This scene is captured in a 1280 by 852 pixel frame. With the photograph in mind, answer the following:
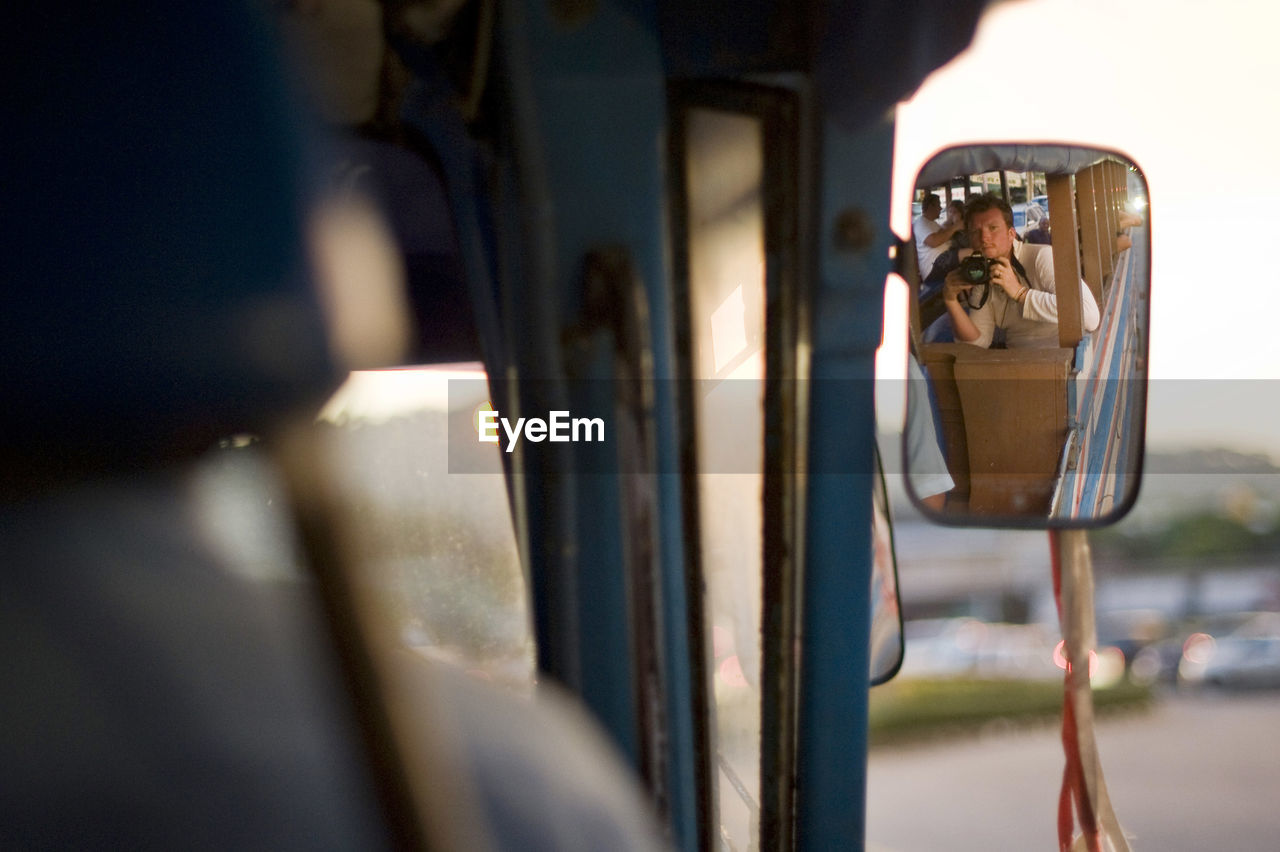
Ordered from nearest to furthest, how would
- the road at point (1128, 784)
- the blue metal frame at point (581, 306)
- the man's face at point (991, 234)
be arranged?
the man's face at point (991, 234) < the blue metal frame at point (581, 306) < the road at point (1128, 784)

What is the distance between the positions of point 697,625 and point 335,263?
120 cm

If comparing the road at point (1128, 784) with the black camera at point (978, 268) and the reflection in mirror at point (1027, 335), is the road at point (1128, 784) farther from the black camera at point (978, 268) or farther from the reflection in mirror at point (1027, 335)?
the black camera at point (978, 268)

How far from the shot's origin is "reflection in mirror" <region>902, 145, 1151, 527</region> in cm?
137

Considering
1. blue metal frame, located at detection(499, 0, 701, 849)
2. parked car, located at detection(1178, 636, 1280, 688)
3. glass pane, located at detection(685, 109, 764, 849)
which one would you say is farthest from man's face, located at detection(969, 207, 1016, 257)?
parked car, located at detection(1178, 636, 1280, 688)

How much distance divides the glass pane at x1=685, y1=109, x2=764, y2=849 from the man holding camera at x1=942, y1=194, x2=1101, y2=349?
35 cm

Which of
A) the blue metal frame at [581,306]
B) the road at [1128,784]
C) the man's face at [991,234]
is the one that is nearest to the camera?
the man's face at [991,234]

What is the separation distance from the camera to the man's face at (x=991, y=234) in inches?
53.3

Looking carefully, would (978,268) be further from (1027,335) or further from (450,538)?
(450,538)

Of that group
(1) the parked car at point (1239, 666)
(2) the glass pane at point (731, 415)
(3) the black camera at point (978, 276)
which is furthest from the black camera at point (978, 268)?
(1) the parked car at point (1239, 666)

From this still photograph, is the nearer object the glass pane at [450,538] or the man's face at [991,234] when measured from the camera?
the man's face at [991,234]

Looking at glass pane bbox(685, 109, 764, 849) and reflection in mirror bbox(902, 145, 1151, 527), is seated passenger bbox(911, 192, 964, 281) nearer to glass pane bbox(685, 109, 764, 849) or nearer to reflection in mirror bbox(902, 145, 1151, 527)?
reflection in mirror bbox(902, 145, 1151, 527)

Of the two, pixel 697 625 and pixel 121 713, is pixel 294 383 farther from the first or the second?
pixel 697 625
